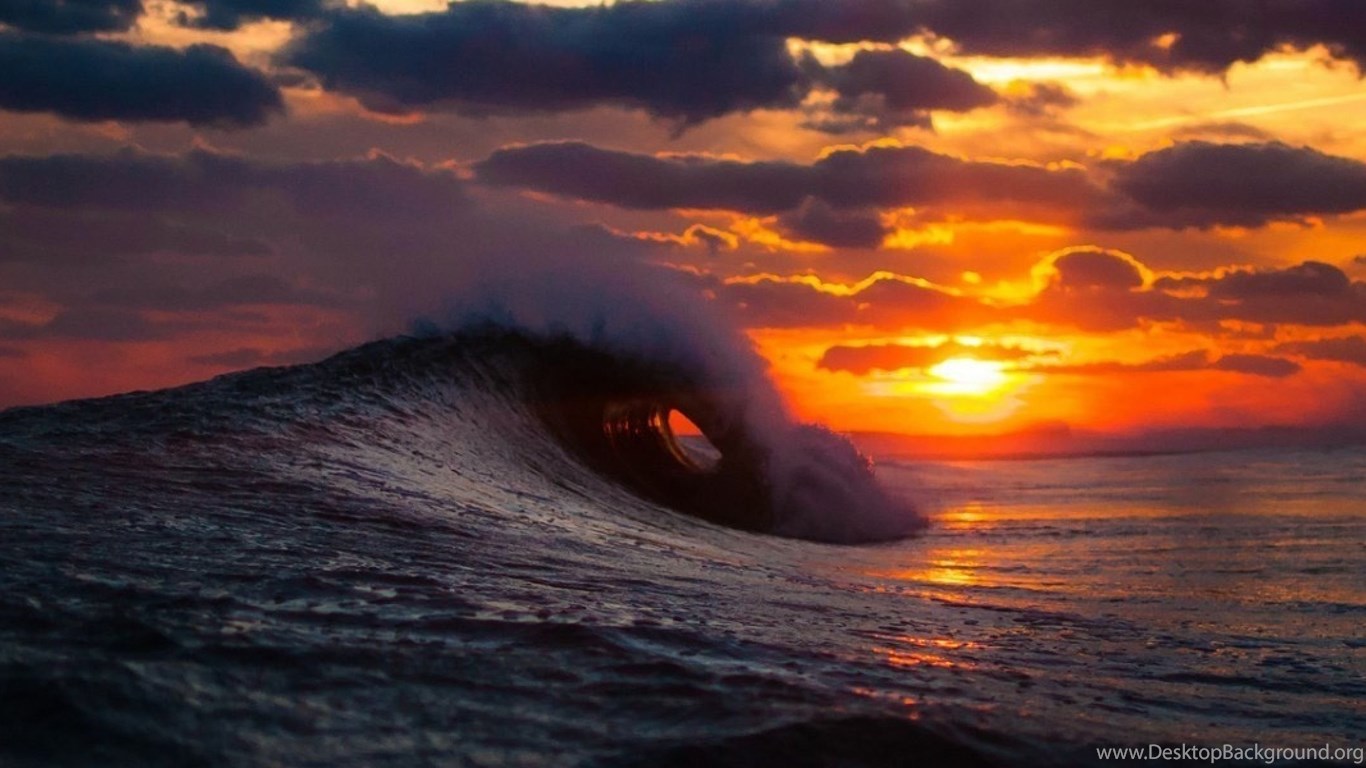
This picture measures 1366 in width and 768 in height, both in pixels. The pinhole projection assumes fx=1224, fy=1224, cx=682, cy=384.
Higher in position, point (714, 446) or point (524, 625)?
point (714, 446)

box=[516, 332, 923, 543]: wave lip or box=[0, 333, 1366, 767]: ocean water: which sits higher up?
box=[516, 332, 923, 543]: wave lip

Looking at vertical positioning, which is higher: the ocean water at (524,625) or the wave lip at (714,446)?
the wave lip at (714,446)

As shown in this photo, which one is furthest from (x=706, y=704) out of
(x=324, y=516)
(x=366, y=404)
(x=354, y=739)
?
(x=366, y=404)

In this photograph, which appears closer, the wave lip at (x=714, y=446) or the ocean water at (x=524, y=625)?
the ocean water at (x=524, y=625)

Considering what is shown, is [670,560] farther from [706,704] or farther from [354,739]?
[354,739]

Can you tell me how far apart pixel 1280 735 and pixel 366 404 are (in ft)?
38.1

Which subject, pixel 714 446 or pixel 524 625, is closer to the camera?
pixel 524 625

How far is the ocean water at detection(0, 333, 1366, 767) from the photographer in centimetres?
→ 410

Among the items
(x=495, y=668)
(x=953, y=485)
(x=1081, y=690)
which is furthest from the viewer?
(x=953, y=485)

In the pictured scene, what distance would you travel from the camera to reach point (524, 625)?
18.3 ft

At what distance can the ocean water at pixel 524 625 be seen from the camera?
4.10 m

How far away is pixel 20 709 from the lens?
390cm

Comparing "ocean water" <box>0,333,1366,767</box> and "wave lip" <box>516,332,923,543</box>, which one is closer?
"ocean water" <box>0,333,1366,767</box>

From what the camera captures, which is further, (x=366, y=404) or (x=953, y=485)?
(x=953, y=485)
